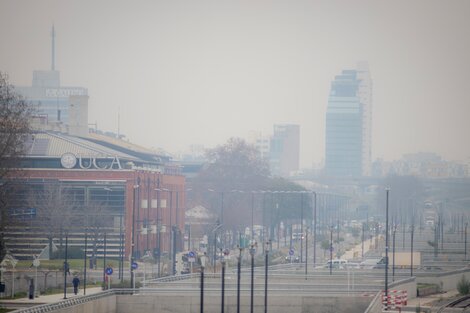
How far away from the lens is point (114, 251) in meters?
97.3

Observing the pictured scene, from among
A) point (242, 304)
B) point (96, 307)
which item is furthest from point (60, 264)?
point (96, 307)

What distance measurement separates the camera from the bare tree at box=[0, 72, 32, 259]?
65.6m

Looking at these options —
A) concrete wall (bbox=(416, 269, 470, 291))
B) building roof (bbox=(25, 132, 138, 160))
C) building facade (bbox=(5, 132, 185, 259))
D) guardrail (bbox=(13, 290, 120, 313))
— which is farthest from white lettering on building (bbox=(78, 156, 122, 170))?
guardrail (bbox=(13, 290, 120, 313))

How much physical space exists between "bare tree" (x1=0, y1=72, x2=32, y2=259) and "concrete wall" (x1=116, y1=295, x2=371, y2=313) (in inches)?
314

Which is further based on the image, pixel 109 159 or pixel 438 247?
pixel 438 247

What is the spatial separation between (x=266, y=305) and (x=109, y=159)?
4827 cm

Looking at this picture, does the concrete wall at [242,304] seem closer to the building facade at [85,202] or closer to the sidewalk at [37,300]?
the sidewalk at [37,300]

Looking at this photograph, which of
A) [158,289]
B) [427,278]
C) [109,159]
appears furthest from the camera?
[109,159]

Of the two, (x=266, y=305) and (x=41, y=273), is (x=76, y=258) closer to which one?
(x=41, y=273)

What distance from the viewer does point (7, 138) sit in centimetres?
6644

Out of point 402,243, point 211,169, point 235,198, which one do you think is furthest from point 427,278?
point 211,169

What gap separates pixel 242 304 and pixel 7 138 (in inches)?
534

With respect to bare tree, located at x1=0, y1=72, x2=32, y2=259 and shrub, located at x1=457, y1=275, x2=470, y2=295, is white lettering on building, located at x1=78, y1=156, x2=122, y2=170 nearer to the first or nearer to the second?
shrub, located at x1=457, y1=275, x2=470, y2=295

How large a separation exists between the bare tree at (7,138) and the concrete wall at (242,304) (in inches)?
314
